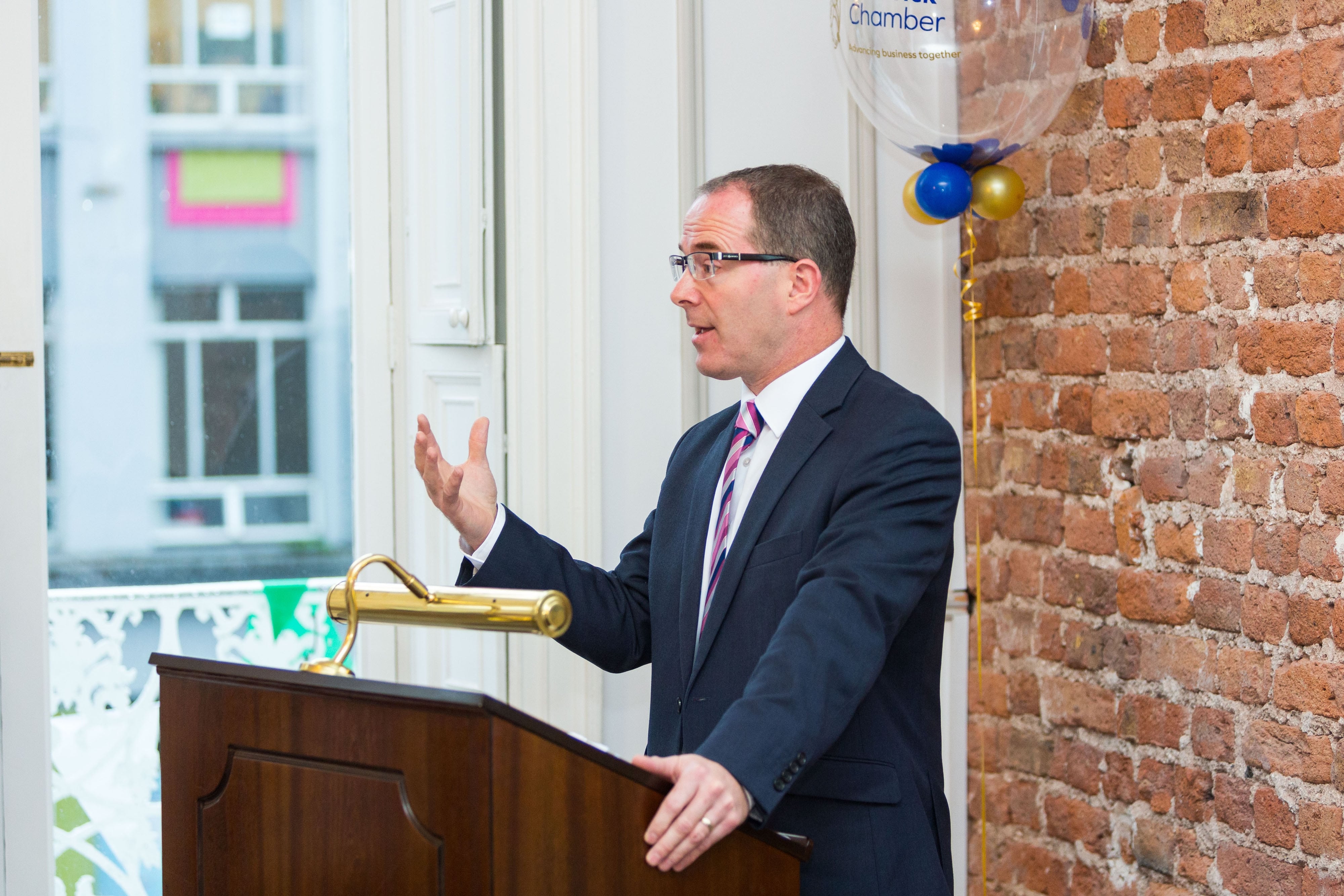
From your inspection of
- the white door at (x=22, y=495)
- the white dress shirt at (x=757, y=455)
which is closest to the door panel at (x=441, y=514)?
the white door at (x=22, y=495)

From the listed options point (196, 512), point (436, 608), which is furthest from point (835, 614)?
point (196, 512)

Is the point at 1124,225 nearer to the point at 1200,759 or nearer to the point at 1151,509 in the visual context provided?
the point at 1151,509

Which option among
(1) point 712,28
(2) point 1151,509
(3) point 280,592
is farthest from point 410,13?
(2) point 1151,509

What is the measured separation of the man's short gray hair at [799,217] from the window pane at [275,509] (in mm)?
1447

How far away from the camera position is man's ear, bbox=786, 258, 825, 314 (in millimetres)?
1810

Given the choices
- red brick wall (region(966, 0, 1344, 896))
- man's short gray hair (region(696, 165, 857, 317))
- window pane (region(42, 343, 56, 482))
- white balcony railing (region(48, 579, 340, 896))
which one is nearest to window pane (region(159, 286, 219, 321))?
window pane (region(42, 343, 56, 482))

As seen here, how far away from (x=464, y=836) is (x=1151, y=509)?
5.64 feet

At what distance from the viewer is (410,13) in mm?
2799

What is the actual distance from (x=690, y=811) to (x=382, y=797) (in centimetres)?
27

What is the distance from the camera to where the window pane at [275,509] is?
2.88m

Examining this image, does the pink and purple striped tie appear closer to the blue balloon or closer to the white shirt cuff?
the white shirt cuff

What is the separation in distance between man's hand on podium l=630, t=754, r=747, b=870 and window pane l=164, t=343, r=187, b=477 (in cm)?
191

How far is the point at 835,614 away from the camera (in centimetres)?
144

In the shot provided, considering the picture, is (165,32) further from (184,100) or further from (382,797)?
(382,797)
